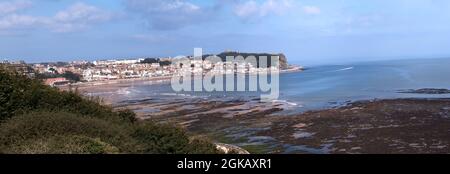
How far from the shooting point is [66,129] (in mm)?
12320

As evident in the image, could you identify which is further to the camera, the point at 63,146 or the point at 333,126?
the point at 333,126

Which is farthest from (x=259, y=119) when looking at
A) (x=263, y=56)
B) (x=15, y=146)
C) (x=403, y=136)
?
(x=263, y=56)

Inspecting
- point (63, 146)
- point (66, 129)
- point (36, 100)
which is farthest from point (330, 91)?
point (63, 146)

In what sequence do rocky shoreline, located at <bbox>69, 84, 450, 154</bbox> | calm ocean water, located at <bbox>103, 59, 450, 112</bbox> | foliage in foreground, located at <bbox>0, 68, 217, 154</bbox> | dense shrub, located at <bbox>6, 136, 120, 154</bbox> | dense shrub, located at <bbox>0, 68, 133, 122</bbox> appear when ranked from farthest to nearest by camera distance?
calm ocean water, located at <bbox>103, 59, 450, 112</bbox>, rocky shoreline, located at <bbox>69, 84, 450, 154</bbox>, dense shrub, located at <bbox>0, 68, 133, 122</bbox>, foliage in foreground, located at <bbox>0, 68, 217, 154</bbox>, dense shrub, located at <bbox>6, 136, 120, 154</bbox>

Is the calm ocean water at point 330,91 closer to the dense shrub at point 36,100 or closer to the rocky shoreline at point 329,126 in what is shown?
the rocky shoreline at point 329,126

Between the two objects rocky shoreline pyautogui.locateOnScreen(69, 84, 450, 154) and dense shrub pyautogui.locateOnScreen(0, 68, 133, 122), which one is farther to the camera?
rocky shoreline pyautogui.locateOnScreen(69, 84, 450, 154)

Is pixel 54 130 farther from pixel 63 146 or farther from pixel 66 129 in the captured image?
pixel 63 146

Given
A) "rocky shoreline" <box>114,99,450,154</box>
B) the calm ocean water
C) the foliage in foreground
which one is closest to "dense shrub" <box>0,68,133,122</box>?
the foliage in foreground

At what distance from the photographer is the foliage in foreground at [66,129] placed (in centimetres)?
1059

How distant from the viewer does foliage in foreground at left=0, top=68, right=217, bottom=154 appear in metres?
10.6

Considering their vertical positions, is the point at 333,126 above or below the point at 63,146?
below

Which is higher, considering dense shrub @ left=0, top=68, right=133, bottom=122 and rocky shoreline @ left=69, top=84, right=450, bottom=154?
dense shrub @ left=0, top=68, right=133, bottom=122

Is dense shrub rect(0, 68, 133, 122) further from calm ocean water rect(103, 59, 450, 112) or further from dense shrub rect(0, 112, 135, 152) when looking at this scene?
calm ocean water rect(103, 59, 450, 112)
